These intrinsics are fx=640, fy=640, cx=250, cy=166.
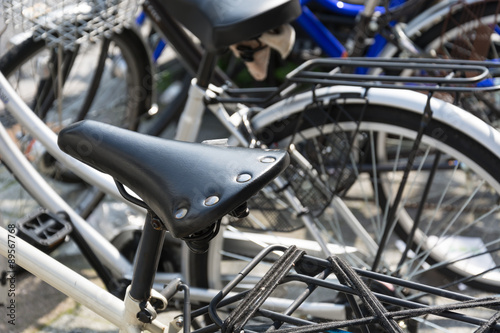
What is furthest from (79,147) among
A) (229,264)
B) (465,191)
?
(465,191)

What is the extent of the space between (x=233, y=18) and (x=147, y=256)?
0.78m

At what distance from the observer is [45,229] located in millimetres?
2051

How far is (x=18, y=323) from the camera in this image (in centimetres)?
251

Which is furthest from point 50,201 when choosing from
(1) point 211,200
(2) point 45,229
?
(1) point 211,200

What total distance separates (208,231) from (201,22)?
889mm

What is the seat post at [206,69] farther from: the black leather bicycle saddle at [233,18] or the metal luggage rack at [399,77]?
the metal luggage rack at [399,77]

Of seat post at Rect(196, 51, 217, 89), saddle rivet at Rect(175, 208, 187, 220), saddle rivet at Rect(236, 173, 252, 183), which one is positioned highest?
saddle rivet at Rect(236, 173, 252, 183)

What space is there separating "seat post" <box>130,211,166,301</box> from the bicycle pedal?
0.70 metres

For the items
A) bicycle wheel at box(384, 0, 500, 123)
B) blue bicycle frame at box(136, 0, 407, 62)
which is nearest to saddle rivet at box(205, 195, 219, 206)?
bicycle wheel at box(384, 0, 500, 123)

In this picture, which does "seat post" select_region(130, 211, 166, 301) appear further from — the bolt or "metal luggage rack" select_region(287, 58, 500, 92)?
"metal luggage rack" select_region(287, 58, 500, 92)

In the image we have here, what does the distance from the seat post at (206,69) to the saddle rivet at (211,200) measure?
0.99 m

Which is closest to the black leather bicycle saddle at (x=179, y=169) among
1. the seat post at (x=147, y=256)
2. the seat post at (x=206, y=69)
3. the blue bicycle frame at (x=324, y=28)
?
the seat post at (x=147, y=256)

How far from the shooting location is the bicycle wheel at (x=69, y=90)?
261cm

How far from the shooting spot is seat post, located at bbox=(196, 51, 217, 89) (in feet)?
6.62
